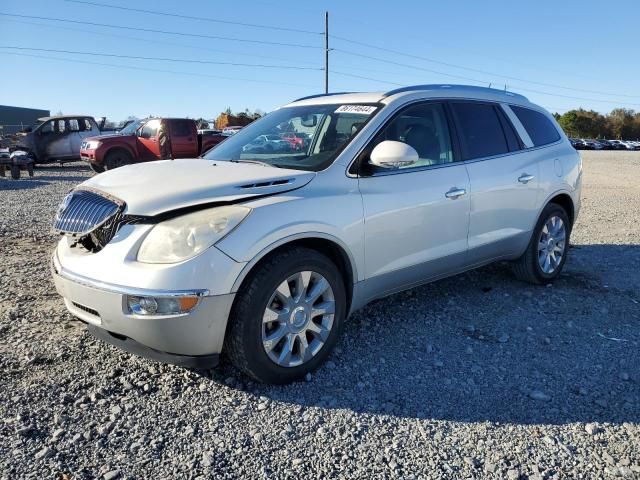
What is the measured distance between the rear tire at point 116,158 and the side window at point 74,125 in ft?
15.0

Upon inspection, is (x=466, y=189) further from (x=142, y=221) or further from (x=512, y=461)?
(x=142, y=221)

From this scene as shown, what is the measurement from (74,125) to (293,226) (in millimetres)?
19487

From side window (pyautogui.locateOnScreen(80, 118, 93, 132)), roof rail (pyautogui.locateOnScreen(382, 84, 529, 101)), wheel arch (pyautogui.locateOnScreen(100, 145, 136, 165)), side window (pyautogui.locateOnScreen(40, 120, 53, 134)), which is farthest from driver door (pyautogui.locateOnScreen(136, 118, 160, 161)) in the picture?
roof rail (pyautogui.locateOnScreen(382, 84, 529, 101))

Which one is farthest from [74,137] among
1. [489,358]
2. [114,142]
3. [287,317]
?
[489,358]

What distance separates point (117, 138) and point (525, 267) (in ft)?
47.7

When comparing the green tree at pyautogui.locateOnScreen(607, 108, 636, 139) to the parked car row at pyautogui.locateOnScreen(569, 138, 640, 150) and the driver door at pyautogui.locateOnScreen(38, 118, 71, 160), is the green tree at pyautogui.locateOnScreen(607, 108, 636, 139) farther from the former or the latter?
the driver door at pyautogui.locateOnScreen(38, 118, 71, 160)

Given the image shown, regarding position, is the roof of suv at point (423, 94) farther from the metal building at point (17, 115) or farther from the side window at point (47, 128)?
the metal building at point (17, 115)

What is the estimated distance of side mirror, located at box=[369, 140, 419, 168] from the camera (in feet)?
11.2

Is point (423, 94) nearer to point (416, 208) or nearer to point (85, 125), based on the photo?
point (416, 208)

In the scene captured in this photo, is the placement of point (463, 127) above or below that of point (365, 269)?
above

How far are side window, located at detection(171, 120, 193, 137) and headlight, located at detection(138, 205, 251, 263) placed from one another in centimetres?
1494

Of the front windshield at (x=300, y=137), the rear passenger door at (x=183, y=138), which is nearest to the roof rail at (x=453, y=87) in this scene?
the front windshield at (x=300, y=137)

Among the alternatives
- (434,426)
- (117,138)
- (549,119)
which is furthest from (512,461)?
(117,138)

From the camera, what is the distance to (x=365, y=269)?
11.7ft
